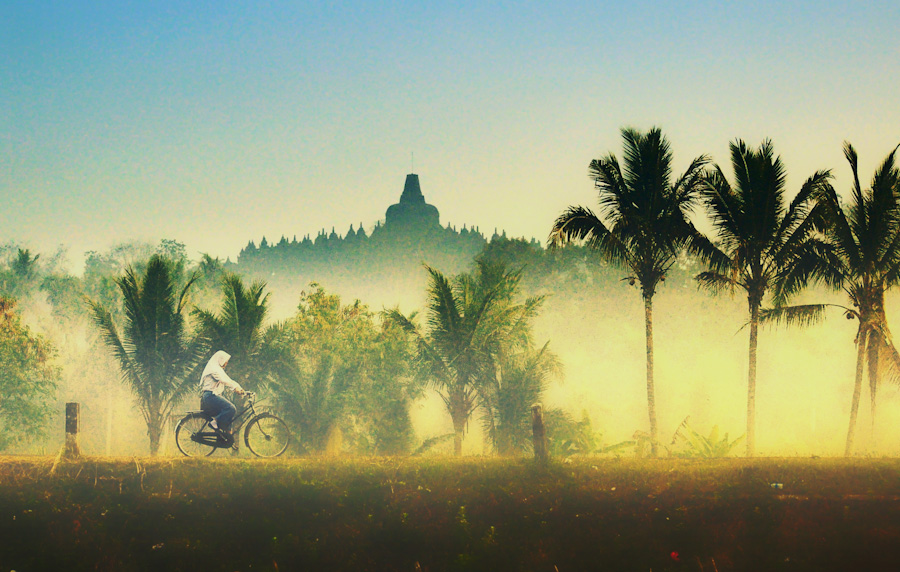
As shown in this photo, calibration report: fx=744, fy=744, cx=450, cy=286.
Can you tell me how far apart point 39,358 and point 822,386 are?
51.7 metres

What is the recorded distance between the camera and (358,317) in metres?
36.2

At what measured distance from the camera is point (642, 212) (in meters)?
22.3

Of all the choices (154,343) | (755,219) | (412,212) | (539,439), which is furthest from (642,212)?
(412,212)

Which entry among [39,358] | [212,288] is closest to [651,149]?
[39,358]

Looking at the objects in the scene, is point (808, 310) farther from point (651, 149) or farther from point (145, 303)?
point (145, 303)

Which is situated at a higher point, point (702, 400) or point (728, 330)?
point (728, 330)

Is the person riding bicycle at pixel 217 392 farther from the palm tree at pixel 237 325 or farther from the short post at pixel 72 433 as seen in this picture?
the palm tree at pixel 237 325

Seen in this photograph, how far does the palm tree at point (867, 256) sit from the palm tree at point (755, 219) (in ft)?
2.72

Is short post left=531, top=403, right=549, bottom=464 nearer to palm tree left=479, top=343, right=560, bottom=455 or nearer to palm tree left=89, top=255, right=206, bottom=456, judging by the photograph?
palm tree left=479, top=343, right=560, bottom=455

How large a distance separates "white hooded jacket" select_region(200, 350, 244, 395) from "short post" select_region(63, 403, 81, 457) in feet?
11.4

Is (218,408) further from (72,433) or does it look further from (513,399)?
(513,399)

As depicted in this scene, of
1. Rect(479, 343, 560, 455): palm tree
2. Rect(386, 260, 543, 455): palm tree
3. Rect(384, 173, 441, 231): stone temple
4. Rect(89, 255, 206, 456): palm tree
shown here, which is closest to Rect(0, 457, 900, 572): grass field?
Rect(386, 260, 543, 455): palm tree

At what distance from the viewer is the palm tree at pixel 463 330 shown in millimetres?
28625

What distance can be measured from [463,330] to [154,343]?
39.3 ft
